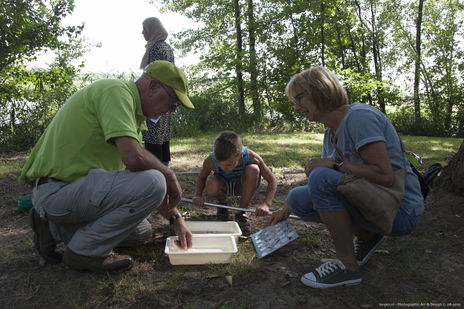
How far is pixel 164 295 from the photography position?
170 centimetres

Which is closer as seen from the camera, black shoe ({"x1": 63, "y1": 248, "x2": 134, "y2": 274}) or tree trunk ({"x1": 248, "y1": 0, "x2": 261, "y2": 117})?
black shoe ({"x1": 63, "y1": 248, "x2": 134, "y2": 274})

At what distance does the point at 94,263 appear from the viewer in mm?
1867

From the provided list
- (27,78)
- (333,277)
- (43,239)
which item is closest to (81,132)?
(43,239)

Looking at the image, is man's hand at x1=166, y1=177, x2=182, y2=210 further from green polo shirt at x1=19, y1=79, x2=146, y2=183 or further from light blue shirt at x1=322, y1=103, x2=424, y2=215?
light blue shirt at x1=322, y1=103, x2=424, y2=215

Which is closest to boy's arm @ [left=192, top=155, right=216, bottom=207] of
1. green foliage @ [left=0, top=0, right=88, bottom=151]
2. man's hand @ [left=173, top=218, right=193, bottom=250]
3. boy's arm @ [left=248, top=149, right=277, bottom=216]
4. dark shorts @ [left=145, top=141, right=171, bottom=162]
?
boy's arm @ [left=248, top=149, right=277, bottom=216]

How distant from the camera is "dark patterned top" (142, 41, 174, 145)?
10.7 feet

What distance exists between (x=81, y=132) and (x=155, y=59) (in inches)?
71.8

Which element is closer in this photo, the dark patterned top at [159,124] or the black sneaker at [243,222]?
the black sneaker at [243,222]

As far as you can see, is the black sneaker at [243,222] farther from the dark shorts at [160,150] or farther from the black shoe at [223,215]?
the dark shorts at [160,150]

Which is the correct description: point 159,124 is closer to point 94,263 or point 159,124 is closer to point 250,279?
point 94,263

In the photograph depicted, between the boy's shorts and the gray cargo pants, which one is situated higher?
the gray cargo pants

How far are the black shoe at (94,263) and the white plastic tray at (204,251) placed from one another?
275 mm

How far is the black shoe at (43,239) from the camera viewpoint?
196 cm

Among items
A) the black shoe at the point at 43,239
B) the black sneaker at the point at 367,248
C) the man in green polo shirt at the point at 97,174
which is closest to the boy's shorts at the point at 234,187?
the man in green polo shirt at the point at 97,174
